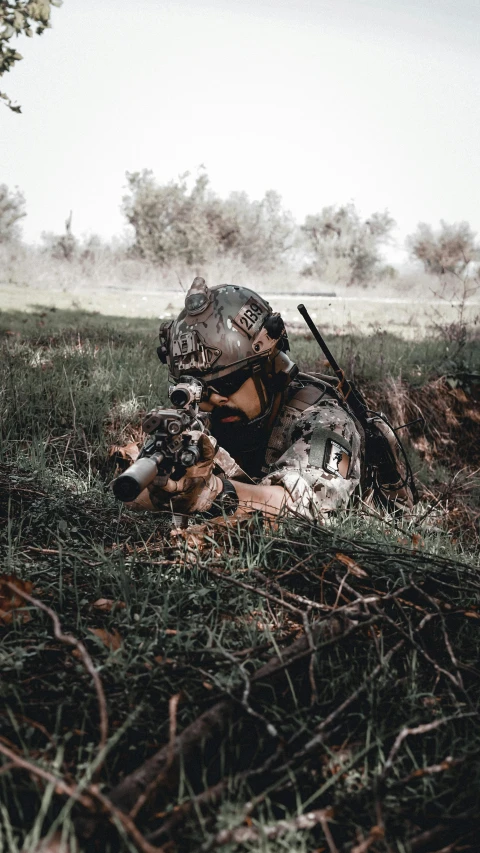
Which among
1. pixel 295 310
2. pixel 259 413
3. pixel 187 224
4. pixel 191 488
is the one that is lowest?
pixel 191 488

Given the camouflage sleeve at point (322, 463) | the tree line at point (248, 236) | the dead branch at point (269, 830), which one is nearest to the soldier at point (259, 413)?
the camouflage sleeve at point (322, 463)

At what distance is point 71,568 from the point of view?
204 cm

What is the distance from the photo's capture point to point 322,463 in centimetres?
281

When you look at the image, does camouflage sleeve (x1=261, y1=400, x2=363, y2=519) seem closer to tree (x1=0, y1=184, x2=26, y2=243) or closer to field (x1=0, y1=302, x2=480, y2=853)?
field (x1=0, y1=302, x2=480, y2=853)

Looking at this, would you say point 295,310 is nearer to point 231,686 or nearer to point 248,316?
point 248,316

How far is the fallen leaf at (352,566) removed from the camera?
189 cm

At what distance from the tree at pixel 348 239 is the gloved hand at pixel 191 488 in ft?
98.3

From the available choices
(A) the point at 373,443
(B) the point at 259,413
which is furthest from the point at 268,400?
(A) the point at 373,443

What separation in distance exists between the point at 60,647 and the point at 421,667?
94 centimetres

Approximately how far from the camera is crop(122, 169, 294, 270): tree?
27.8 meters

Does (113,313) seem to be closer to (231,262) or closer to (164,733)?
(164,733)

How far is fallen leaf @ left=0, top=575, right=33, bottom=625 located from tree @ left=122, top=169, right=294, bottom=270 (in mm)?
26013

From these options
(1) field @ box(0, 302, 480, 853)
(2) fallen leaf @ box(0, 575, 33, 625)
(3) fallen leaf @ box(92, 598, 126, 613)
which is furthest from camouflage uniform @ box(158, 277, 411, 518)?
(2) fallen leaf @ box(0, 575, 33, 625)

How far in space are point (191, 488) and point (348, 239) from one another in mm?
34369
